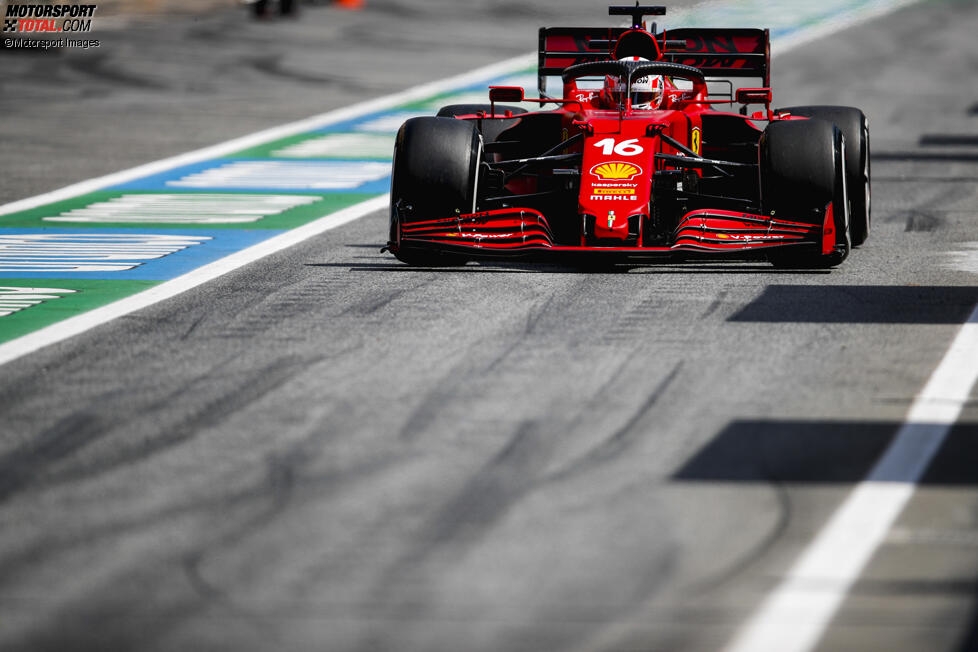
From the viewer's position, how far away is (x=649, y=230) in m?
10.5

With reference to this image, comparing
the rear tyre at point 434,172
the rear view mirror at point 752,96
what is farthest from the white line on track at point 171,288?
the rear view mirror at point 752,96

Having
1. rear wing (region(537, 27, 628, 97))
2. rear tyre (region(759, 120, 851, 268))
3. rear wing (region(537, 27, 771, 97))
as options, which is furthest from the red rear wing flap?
rear tyre (region(759, 120, 851, 268))

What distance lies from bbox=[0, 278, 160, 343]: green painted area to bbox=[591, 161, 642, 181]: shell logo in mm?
2825

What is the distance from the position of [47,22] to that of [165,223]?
26154 millimetres

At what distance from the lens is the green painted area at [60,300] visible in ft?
30.2

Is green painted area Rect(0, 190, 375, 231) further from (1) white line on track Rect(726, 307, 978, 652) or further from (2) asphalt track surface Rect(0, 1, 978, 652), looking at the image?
(1) white line on track Rect(726, 307, 978, 652)

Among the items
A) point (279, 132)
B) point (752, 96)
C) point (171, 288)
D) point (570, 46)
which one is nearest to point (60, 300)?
point (171, 288)

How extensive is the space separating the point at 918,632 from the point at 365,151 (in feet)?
53.5

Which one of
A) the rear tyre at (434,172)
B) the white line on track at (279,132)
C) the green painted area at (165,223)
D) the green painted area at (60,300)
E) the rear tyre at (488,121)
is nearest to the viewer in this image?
the green painted area at (60,300)

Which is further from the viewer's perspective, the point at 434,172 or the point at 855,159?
the point at 855,159

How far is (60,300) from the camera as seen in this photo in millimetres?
10117

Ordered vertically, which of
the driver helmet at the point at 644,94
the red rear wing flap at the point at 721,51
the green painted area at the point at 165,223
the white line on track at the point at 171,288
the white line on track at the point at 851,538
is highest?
the red rear wing flap at the point at 721,51

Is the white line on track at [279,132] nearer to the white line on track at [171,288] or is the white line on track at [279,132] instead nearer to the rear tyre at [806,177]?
the white line on track at [171,288]

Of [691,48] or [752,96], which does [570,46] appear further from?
[752,96]
